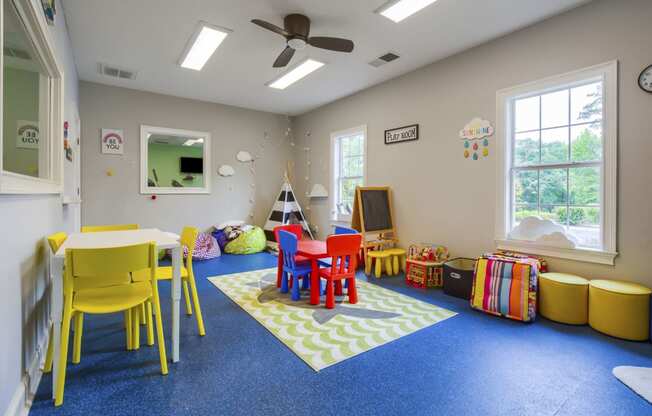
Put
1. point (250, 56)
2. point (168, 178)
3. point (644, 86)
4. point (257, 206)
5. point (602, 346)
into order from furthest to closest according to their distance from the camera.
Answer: point (257, 206) → point (168, 178) → point (250, 56) → point (644, 86) → point (602, 346)

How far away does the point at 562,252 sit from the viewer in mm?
3023

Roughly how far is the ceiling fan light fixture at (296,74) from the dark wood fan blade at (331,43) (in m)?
1.00

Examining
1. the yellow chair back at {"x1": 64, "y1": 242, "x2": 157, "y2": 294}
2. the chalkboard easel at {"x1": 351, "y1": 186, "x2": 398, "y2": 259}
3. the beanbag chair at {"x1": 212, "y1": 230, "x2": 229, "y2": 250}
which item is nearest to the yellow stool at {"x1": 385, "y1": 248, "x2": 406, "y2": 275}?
the chalkboard easel at {"x1": 351, "y1": 186, "x2": 398, "y2": 259}

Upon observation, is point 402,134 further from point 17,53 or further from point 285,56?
point 17,53

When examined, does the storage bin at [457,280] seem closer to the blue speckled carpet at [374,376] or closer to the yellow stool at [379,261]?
the blue speckled carpet at [374,376]

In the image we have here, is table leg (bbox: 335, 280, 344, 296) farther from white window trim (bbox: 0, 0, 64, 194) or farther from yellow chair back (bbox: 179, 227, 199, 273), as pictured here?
white window trim (bbox: 0, 0, 64, 194)

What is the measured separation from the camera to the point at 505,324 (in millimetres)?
2766

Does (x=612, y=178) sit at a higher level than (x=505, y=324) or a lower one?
higher

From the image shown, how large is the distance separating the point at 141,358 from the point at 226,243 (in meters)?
3.71

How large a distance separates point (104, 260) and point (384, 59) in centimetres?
367

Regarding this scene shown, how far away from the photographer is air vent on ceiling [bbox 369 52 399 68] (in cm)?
390

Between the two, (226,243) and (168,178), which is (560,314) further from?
(168,178)

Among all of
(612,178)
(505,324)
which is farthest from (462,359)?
(612,178)

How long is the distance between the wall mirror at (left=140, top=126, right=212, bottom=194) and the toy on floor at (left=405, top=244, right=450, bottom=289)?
3.92 meters
